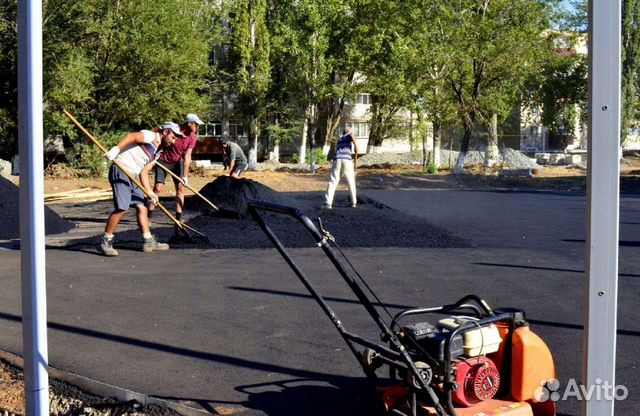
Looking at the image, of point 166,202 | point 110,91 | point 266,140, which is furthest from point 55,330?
point 266,140

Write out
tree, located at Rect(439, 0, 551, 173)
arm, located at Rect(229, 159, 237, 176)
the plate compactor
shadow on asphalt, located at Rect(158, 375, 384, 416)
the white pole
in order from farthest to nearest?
tree, located at Rect(439, 0, 551, 173), arm, located at Rect(229, 159, 237, 176), shadow on asphalt, located at Rect(158, 375, 384, 416), the plate compactor, the white pole

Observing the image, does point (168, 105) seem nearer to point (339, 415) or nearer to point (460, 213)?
point (460, 213)

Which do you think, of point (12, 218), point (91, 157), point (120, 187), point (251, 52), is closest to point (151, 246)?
point (120, 187)

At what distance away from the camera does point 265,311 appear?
7430 millimetres

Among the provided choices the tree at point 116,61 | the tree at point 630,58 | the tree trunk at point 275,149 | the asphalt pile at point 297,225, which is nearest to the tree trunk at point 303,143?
the tree trunk at point 275,149

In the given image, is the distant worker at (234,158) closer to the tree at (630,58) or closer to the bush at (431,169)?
the bush at (431,169)

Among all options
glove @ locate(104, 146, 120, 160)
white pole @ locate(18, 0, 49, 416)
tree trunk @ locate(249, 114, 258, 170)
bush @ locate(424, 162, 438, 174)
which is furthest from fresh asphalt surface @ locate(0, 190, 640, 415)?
tree trunk @ locate(249, 114, 258, 170)

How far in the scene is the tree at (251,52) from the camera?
39.7 m

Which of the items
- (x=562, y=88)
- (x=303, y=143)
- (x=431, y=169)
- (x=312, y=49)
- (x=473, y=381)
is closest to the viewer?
(x=473, y=381)

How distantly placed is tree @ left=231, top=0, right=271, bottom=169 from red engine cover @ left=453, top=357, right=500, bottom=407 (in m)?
34.3

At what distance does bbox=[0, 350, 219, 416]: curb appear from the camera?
4.70 m

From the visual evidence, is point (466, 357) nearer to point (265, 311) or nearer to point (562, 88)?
point (265, 311)

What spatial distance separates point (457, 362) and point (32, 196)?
7.86 feet

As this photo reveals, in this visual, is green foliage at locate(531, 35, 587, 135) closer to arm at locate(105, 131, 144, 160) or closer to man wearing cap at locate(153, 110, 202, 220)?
man wearing cap at locate(153, 110, 202, 220)
